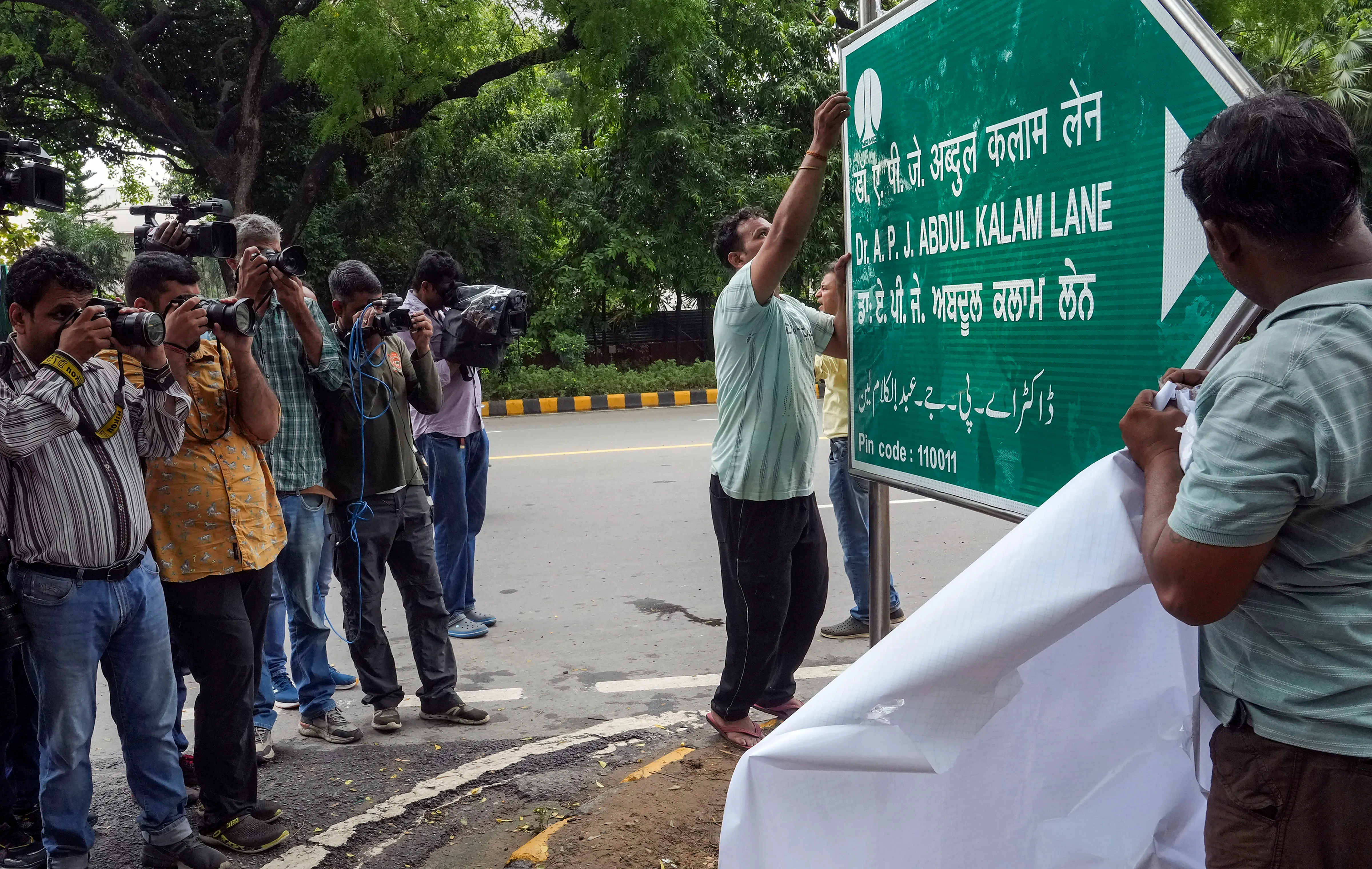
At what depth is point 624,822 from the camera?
9.93ft

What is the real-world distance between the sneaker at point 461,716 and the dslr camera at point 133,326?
1887 millimetres

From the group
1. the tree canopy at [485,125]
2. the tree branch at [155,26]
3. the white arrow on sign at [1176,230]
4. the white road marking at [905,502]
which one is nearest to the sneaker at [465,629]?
the white road marking at [905,502]

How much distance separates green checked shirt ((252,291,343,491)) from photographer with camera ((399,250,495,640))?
40.1 inches

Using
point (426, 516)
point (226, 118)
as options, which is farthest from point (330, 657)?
point (226, 118)

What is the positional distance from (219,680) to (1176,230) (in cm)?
274

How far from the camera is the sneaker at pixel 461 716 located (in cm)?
415

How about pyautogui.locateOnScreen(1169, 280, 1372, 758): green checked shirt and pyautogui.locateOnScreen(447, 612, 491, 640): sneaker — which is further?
pyautogui.locateOnScreen(447, 612, 491, 640): sneaker

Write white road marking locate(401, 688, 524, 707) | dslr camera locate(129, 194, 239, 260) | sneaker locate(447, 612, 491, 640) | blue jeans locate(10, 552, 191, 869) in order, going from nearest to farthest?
blue jeans locate(10, 552, 191, 869) → dslr camera locate(129, 194, 239, 260) → white road marking locate(401, 688, 524, 707) → sneaker locate(447, 612, 491, 640)

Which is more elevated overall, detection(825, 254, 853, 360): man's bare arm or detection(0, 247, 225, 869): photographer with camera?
detection(825, 254, 853, 360): man's bare arm

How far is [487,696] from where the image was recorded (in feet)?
14.6

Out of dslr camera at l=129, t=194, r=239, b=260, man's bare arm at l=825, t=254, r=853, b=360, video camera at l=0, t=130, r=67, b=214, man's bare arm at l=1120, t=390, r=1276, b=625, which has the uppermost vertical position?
video camera at l=0, t=130, r=67, b=214

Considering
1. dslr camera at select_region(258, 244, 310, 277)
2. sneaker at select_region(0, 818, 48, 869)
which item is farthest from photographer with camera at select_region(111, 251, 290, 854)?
sneaker at select_region(0, 818, 48, 869)

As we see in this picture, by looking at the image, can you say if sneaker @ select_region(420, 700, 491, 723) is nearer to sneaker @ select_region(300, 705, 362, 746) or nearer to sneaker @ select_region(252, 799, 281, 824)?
sneaker @ select_region(300, 705, 362, 746)

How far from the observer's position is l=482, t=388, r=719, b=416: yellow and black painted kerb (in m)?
16.5
